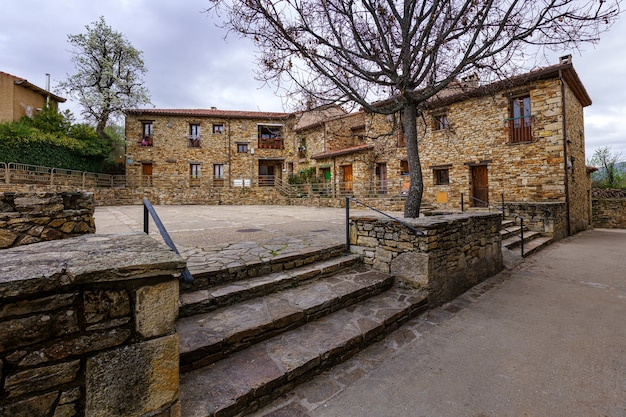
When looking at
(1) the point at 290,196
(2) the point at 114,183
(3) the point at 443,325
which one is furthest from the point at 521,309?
(2) the point at 114,183

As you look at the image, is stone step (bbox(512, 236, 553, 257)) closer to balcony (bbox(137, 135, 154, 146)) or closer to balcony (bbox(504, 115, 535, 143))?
balcony (bbox(504, 115, 535, 143))

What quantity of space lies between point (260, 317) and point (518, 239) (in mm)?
7608

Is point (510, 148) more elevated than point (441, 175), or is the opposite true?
point (510, 148)

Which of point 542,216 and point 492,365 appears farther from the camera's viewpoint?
point 542,216

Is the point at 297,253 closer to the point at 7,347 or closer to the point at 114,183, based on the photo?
the point at 7,347

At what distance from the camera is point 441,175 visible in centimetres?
1353

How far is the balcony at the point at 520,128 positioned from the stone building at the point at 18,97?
84.9 feet

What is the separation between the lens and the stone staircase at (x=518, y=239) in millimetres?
6664

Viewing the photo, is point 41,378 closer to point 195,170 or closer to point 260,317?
point 260,317

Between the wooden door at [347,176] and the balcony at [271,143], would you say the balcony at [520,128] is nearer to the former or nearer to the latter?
the wooden door at [347,176]

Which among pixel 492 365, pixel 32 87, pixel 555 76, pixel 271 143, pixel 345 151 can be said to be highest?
pixel 32 87

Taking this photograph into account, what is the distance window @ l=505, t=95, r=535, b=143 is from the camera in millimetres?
10758

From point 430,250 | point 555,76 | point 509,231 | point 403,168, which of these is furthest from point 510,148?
point 430,250

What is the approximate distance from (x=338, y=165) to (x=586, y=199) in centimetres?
1239
